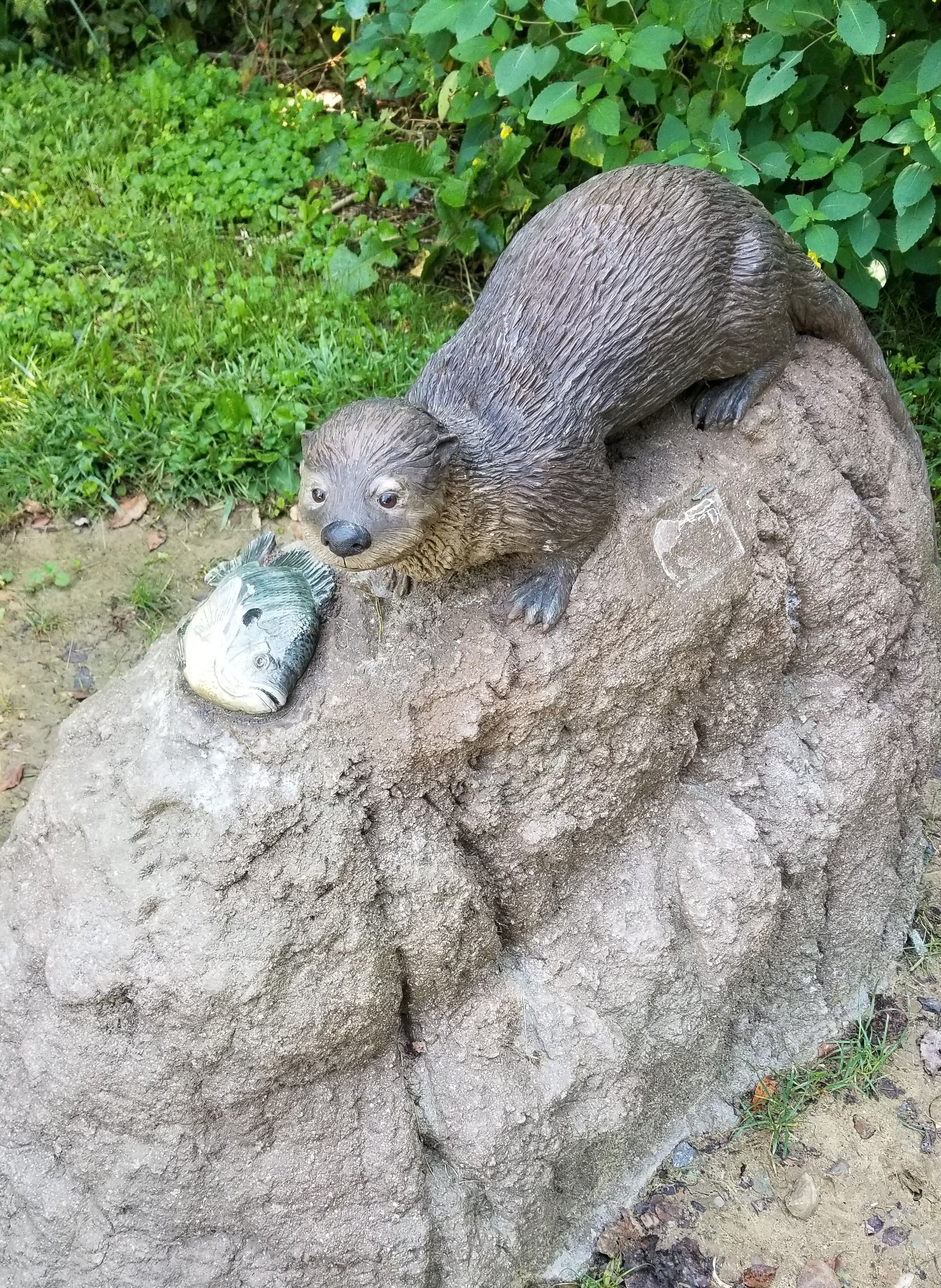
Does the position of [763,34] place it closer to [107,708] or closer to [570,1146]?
[107,708]

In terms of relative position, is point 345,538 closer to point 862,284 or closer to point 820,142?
point 820,142

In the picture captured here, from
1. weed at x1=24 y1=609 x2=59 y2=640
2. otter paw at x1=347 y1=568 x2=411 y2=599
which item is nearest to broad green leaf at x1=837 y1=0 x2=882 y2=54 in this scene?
otter paw at x1=347 y1=568 x2=411 y2=599

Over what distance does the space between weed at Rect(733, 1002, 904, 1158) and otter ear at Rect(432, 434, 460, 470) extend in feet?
6.40

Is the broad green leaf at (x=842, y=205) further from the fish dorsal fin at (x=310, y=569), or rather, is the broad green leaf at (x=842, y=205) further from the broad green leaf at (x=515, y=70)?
the fish dorsal fin at (x=310, y=569)

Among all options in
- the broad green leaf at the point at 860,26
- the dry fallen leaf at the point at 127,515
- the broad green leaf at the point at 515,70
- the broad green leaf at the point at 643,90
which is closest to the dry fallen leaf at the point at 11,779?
the dry fallen leaf at the point at 127,515

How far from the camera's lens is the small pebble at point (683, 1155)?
120 inches

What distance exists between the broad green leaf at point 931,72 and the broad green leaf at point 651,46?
2.24 ft

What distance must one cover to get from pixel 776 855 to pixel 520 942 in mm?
677

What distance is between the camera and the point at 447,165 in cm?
477

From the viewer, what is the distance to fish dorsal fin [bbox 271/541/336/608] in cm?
255

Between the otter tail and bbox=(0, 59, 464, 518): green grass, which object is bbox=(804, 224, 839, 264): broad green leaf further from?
bbox=(0, 59, 464, 518): green grass

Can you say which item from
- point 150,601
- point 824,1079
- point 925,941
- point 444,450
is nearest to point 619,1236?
point 824,1079

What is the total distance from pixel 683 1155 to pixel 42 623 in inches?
110

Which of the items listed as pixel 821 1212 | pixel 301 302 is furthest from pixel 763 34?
pixel 821 1212
